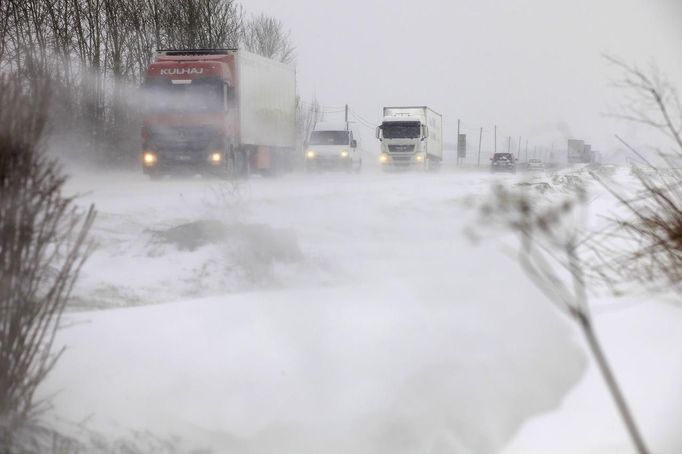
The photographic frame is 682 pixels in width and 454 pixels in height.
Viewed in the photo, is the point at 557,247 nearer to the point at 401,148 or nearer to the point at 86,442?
the point at 86,442

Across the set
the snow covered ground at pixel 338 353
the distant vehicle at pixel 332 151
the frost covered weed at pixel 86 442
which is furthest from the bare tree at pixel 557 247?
the distant vehicle at pixel 332 151

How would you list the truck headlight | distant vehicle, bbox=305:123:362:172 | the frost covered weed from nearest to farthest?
the frost covered weed → the truck headlight → distant vehicle, bbox=305:123:362:172

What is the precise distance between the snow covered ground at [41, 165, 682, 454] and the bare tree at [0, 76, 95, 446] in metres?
0.64

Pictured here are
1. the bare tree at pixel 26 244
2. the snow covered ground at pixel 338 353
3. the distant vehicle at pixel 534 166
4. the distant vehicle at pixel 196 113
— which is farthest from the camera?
the distant vehicle at pixel 196 113

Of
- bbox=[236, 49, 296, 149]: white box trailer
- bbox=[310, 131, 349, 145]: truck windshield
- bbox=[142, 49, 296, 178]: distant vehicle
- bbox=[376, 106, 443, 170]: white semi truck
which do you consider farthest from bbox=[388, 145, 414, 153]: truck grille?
bbox=[142, 49, 296, 178]: distant vehicle

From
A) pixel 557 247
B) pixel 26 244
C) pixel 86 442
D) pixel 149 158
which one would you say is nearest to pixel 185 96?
pixel 149 158

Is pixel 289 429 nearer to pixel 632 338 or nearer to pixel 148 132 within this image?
pixel 632 338

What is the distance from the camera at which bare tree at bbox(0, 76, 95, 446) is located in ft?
15.4

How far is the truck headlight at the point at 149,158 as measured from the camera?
69.0 ft

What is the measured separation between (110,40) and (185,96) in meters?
8.34

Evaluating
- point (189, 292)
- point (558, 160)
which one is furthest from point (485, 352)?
point (189, 292)

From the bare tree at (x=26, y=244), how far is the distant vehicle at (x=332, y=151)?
2665 cm

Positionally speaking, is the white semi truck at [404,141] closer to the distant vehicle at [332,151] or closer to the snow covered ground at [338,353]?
the distant vehicle at [332,151]

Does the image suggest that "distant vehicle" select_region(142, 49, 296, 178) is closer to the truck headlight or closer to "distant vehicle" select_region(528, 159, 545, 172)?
the truck headlight
